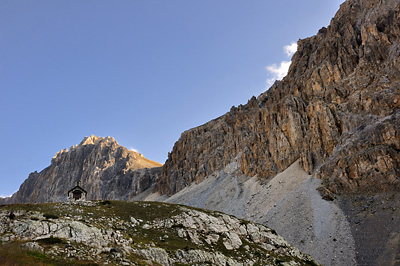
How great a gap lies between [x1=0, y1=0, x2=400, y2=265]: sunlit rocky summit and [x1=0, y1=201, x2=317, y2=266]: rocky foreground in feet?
90.7

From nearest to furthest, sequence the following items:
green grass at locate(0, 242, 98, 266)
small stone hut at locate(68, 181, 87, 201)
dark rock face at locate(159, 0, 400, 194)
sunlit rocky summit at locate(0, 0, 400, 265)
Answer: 1. green grass at locate(0, 242, 98, 266)
2. small stone hut at locate(68, 181, 87, 201)
3. sunlit rocky summit at locate(0, 0, 400, 265)
4. dark rock face at locate(159, 0, 400, 194)

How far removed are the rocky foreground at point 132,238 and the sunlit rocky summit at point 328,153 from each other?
27.7m

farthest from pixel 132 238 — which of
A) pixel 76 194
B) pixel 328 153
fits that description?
pixel 328 153

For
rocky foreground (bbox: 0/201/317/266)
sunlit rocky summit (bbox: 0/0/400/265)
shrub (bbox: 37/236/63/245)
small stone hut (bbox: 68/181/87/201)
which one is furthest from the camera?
sunlit rocky summit (bbox: 0/0/400/265)

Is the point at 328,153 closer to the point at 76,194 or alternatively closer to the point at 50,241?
the point at 76,194

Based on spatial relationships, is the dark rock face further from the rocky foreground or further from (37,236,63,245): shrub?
(37,236,63,245): shrub

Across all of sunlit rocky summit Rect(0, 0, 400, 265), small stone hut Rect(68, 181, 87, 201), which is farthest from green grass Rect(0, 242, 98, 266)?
sunlit rocky summit Rect(0, 0, 400, 265)

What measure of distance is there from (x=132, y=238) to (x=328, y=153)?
279ft

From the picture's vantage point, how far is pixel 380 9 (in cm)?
12538

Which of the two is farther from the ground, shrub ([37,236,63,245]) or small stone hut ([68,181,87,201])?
small stone hut ([68,181,87,201])

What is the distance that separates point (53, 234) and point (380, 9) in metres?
144

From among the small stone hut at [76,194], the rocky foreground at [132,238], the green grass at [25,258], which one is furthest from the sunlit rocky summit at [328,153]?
the green grass at [25,258]

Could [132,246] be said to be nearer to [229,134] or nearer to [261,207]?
[261,207]

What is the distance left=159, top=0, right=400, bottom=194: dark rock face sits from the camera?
3462 inches
